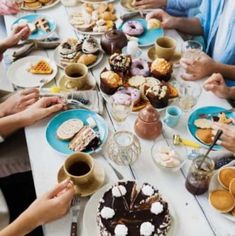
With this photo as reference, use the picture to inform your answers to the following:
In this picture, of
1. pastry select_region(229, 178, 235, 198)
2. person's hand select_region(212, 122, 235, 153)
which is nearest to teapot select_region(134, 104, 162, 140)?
person's hand select_region(212, 122, 235, 153)

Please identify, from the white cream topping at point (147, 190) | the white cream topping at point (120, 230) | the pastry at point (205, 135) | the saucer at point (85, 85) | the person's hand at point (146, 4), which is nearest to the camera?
the white cream topping at point (120, 230)

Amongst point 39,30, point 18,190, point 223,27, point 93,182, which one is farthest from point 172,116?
point 18,190

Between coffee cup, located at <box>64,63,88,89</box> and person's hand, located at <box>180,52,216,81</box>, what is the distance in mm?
458

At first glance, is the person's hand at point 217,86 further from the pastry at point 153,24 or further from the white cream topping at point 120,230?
the white cream topping at point 120,230

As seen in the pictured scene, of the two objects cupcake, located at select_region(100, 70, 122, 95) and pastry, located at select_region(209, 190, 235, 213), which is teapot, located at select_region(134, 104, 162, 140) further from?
pastry, located at select_region(209, 190, 235, 213)

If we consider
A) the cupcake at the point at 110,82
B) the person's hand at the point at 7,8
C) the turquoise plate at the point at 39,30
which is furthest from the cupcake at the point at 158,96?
the person's hand at the point at 7,8

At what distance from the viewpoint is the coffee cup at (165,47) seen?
1857 mm

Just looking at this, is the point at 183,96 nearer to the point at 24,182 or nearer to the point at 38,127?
the point at 38,127

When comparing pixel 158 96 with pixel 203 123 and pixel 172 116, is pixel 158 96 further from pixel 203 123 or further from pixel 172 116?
pixel 203 123

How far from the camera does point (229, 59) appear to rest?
2.04 metres

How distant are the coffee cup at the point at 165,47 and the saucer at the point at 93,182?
707mm

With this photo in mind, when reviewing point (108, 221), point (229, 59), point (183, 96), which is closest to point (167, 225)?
point (108, 221)

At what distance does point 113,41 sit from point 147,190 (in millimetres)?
852

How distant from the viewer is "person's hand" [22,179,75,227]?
4.11 feet
